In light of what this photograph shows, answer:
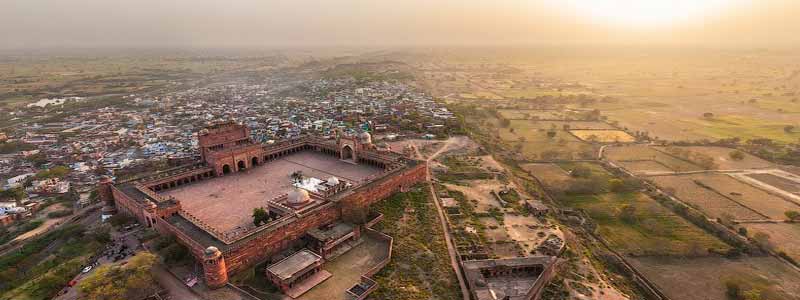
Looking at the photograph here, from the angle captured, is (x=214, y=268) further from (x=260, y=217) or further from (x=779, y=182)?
(x=779, y=182)

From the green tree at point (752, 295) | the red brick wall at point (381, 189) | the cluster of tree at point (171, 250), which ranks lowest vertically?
the green tree at point (752, 295)

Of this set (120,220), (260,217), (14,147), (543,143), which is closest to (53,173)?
(14,147)

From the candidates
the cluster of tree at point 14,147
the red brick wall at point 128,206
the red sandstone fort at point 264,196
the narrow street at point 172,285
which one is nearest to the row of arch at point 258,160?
the red sandstone fort at point 264,196

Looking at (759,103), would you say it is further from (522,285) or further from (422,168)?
(522,285)

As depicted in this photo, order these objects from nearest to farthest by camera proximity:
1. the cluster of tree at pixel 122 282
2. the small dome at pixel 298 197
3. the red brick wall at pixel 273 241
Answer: the cluster of tree at pixel 122 282
the red brick wall at pixel 273 241
the small dome at pixel 298 197

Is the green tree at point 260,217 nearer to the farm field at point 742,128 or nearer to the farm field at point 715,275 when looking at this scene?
the farm field at point 715,275

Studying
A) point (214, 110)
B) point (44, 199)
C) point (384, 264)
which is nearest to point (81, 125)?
point (214, 110)
